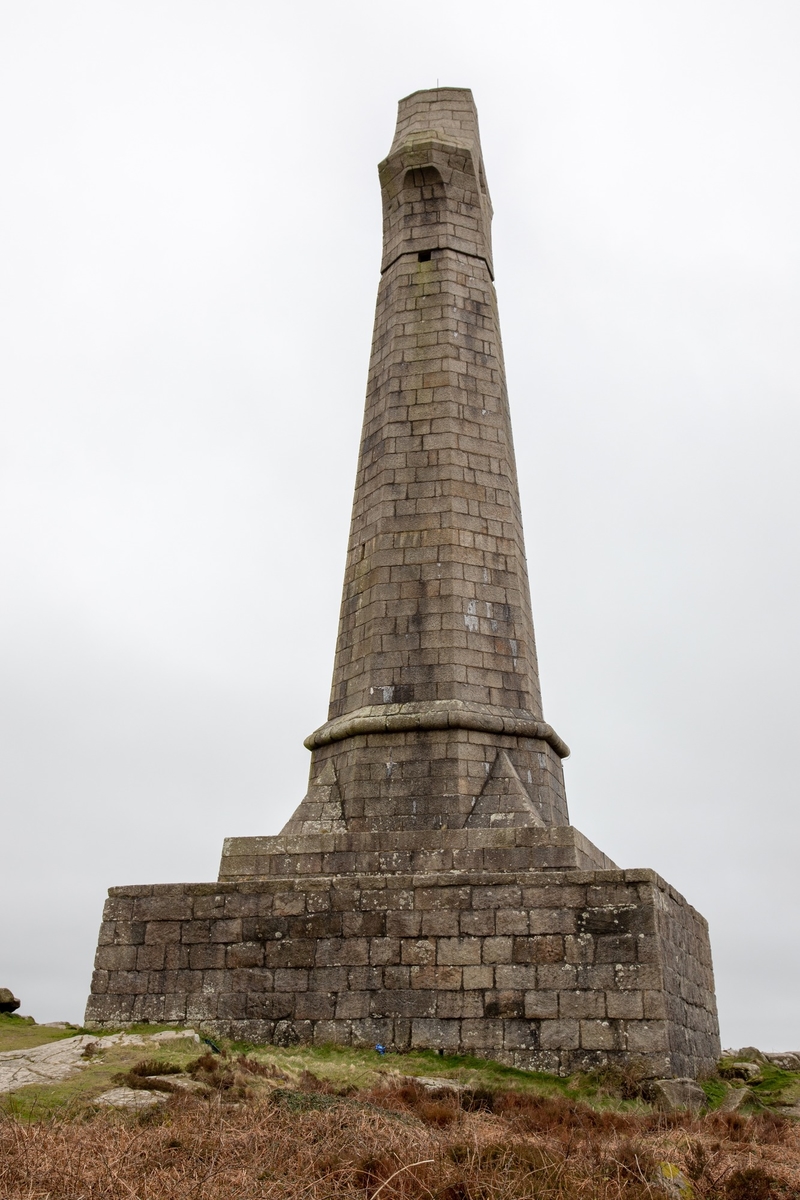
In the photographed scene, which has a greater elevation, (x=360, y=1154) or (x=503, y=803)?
(x=503, y=803)

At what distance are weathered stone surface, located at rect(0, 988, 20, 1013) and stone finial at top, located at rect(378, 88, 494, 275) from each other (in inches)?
397

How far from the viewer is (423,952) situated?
Answer: 9.77 meters

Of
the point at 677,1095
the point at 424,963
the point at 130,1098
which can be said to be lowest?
the point at 130,1098

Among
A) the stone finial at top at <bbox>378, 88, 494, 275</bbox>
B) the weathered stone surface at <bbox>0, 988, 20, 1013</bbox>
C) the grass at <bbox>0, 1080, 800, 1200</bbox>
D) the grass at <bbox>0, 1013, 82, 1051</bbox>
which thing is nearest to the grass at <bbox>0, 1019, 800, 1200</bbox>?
the grass at <bbox>0, 1080, 800, 1200</bbox>

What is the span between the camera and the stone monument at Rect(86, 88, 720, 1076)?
9.43m

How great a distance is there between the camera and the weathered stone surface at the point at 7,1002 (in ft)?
39.7

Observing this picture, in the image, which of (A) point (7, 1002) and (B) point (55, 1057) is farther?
(A) point (7, 1002)

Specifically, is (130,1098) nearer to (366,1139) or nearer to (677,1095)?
(366,1139)

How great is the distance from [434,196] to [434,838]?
27.6 feet

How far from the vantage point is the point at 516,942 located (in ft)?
31.4

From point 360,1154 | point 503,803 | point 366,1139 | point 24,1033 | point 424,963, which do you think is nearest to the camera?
point 360,1154

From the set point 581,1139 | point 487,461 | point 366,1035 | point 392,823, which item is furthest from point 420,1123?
point 487,461

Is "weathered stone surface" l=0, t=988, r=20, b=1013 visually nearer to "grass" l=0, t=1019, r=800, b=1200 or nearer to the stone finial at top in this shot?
"grass" l=0, t=1019, r=800, b=1200

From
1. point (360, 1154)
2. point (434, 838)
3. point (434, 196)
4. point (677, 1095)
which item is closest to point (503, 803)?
point (434, 838)
